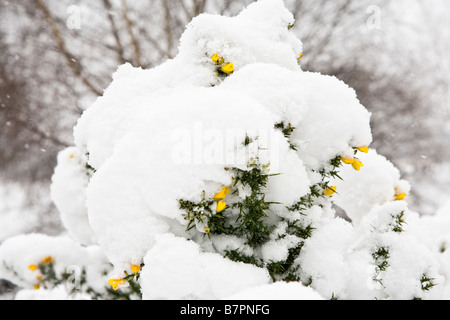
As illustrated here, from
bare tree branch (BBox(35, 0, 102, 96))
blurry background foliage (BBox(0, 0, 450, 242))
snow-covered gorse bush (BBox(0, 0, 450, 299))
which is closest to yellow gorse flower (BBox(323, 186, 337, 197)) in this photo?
snow-covered gorse bush (BBox(0, 0, 450, 299))

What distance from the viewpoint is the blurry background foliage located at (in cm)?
602

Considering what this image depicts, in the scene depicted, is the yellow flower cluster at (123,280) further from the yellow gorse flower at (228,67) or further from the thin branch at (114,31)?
the thin branch at (114,31)

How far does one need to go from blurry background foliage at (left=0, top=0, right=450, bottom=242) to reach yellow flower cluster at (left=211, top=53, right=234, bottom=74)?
4860 mm

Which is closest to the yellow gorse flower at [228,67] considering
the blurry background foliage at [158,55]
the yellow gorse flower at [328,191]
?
the yellow gorse flower at [328,191]

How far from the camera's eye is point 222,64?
174 cm

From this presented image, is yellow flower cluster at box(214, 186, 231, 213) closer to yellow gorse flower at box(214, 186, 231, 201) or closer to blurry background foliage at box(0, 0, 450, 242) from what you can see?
yellow gorse flower at box(214, 186, 231, 201)

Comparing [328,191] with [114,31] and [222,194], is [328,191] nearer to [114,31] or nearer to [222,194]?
[222,194]

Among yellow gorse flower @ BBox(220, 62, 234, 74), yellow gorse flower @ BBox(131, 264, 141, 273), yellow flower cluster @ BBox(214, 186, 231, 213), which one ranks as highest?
yellow gorse flower @ BBox(220, 62, 234, 74)

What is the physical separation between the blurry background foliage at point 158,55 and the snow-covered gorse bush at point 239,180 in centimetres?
476

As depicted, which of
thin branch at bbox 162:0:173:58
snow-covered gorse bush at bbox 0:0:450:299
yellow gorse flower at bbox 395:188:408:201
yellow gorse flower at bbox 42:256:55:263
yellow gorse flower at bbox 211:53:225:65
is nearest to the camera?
snow-covered gorse bush at bbox 0:0:450:299

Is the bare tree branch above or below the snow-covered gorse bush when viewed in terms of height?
above

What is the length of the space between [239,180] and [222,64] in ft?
2.23

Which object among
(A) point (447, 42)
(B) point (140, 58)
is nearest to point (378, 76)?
(A) point (447, 42)

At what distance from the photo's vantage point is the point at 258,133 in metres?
1.36
